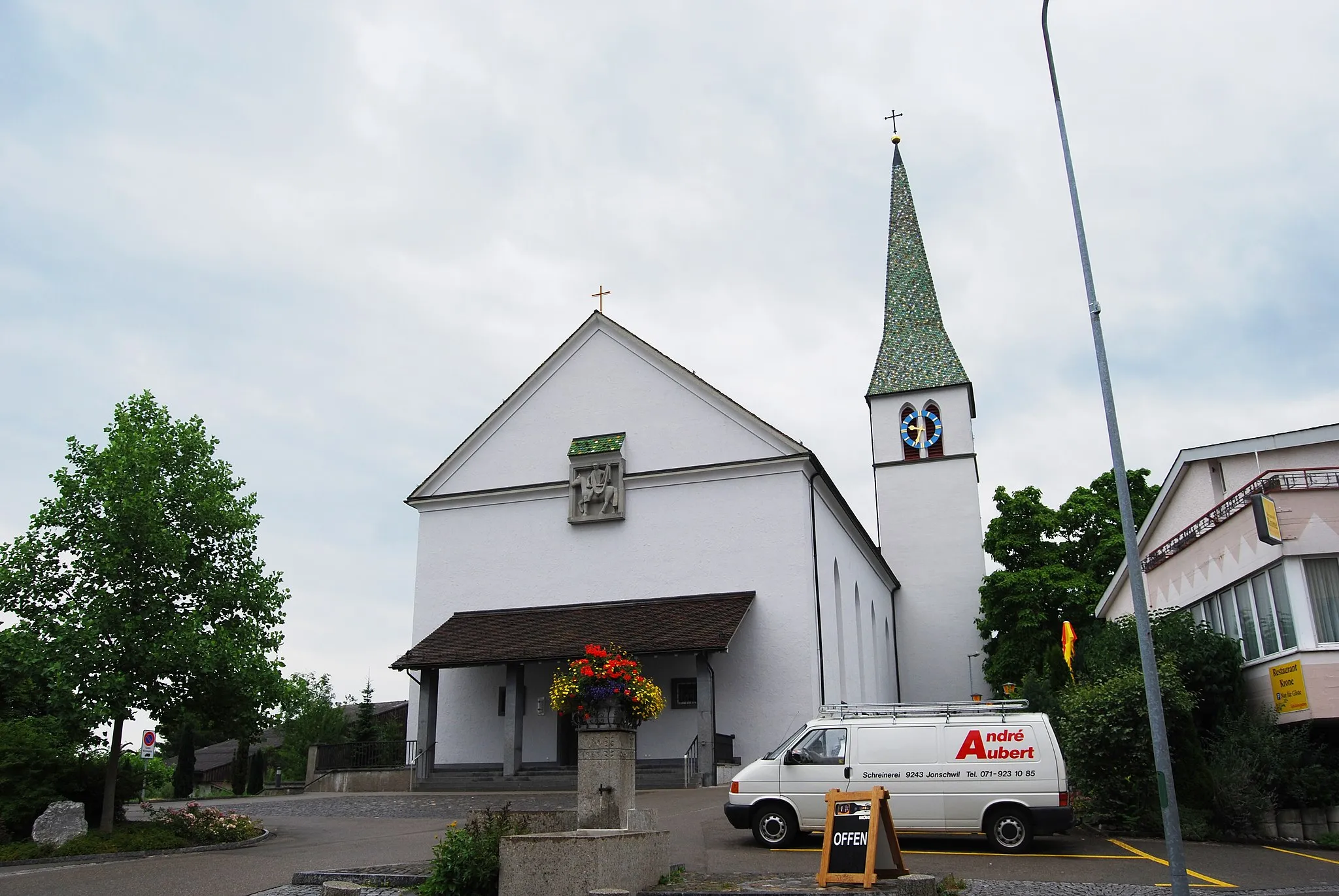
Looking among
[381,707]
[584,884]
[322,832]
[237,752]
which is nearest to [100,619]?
[322,832]

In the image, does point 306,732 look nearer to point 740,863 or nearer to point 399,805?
point 399,805

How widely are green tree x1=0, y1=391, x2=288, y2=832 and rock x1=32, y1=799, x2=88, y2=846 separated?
29.6 inches

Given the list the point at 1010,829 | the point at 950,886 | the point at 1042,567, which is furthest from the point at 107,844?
the point at 1042,567

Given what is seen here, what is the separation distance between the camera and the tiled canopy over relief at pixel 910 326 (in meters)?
45.1

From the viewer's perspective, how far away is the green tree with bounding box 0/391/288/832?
1658 cm

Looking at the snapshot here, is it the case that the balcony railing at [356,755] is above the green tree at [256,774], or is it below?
above

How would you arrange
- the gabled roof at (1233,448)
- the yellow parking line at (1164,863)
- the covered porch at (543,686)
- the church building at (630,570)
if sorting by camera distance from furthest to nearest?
the church building at (630,570) → the covered porch at (543,686) → the gabled roof at (1233,448) → the yellow parking line at (1164,863)

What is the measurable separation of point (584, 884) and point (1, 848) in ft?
34.5

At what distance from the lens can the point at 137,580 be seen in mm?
17328

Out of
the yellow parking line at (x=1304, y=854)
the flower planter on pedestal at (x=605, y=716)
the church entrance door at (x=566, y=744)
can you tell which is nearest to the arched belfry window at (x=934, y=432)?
the church entrance door at (x=566, y=744)

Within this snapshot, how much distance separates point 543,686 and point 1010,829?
53.5 feet

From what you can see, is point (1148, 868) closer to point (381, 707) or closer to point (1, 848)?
point (1, 848)

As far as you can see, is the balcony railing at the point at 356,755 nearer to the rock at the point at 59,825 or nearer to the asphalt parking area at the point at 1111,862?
the rock at the point at 59,825

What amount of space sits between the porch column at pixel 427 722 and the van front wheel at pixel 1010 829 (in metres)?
17.3
